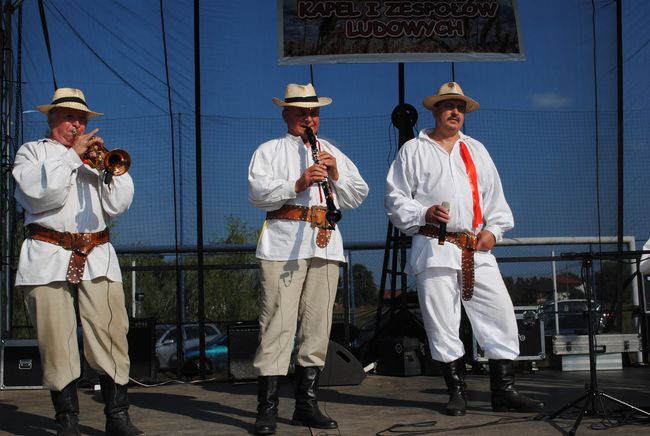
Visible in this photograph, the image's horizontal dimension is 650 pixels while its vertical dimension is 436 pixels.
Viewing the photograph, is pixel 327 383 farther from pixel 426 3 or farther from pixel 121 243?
pixel 426 3

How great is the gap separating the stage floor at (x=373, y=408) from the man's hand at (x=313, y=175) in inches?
43.8

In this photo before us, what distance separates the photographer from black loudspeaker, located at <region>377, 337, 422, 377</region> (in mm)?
5816

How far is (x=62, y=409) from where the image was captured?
11.7ft

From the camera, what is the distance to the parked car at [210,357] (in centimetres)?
618

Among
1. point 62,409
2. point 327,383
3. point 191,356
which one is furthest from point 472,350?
point 62,409

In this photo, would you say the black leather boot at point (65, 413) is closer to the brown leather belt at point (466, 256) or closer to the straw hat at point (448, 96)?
the brown leather belt at point (466, 256)


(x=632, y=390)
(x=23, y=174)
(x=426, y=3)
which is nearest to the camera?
(x=23, y=174)

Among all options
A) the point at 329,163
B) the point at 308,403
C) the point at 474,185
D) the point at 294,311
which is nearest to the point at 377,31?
the point at 474,185

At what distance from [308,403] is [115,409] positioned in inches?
34.1

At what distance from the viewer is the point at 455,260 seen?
13.1ft

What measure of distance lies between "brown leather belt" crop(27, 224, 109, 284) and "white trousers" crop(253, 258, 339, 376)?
814 millimetres

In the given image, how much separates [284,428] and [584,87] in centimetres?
449

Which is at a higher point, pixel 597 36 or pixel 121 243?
pixel 597 36

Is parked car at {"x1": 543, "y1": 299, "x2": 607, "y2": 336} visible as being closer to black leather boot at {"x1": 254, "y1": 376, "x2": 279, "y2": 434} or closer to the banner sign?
the banner sign
